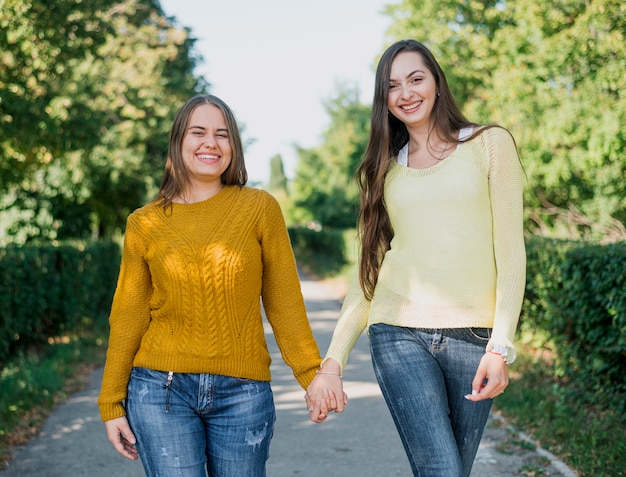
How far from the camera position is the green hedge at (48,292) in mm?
8320

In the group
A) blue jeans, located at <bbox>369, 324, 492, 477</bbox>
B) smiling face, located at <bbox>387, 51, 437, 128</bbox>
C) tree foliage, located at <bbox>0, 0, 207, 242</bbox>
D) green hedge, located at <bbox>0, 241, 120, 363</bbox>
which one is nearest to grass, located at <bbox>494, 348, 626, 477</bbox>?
blue jeans, located at <bbox>369, 324, 492, 477</bbox>

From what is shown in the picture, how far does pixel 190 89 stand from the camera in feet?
68.9

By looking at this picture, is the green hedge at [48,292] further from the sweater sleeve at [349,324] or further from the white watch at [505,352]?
the white watch at [505,352]

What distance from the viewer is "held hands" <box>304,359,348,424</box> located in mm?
2775

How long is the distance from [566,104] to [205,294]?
36.0 ft

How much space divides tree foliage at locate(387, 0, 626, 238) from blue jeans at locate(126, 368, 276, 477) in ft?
25.0

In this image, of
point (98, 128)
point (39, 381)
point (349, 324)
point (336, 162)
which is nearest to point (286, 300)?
point (349, 324)

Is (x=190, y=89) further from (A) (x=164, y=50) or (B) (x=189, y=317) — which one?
(B) (x=189, y=317)

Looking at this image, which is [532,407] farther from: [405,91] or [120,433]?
[120,433]

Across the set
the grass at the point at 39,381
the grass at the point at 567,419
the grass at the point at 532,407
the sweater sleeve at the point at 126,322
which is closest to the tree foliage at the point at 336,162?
the grass at the point at 39,381

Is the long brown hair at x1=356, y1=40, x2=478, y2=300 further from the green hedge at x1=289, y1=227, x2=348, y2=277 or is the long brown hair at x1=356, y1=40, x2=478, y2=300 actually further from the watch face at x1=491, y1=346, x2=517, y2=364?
the green hedge at x1=289, y1=227, x2=348, y2=277

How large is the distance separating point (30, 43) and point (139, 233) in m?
7.71

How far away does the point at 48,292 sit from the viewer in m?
9.78

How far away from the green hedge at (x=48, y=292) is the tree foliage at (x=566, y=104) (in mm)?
7140
